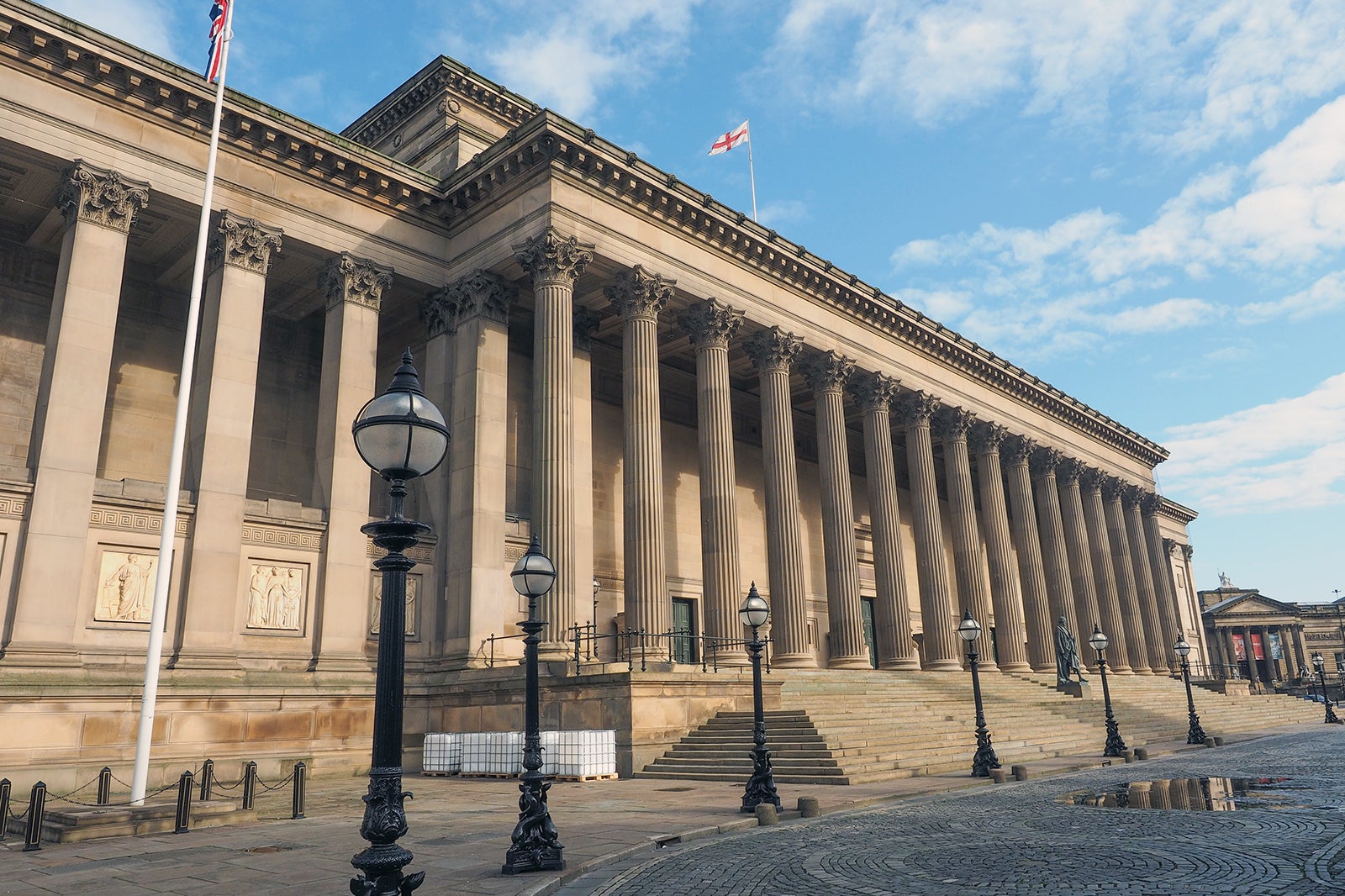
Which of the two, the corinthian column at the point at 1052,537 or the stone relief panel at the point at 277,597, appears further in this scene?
the corinthian column at the point at 1052,537

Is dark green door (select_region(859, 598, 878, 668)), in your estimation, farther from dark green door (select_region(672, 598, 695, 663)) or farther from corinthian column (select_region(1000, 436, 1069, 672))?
dark green door (select_region(672, 598, 695, 663))

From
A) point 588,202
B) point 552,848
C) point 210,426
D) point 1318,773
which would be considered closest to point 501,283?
point 588,202

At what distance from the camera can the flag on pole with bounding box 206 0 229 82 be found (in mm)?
21578

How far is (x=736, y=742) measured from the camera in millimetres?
22516

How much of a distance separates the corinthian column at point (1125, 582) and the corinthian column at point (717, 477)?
33.4 meters

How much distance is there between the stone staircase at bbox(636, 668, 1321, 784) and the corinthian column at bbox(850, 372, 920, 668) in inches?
64.1

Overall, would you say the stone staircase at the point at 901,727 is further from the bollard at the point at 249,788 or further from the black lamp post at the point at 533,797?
the black lamp post at the point at 533,797

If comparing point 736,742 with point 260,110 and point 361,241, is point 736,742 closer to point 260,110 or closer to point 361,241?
point 361,241

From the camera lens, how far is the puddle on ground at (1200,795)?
1509 centimetres

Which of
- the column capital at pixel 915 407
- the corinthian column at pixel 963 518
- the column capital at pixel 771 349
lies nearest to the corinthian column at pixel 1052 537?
the corinthian column at pixel 963 518

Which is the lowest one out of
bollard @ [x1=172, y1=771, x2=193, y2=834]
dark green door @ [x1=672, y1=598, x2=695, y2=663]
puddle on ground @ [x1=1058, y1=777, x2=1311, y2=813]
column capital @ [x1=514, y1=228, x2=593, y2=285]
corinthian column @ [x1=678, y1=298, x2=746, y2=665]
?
puddle on ground @ [x1=1058, y1=777, x2=1311, y2=813]

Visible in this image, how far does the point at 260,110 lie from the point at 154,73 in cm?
273

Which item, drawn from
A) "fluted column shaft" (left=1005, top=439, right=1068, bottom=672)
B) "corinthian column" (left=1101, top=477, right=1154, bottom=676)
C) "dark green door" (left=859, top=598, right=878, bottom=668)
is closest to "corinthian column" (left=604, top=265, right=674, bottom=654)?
"dark green door" (left=859, top=598, right=878, bottom=668)

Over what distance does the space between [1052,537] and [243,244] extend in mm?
40625
